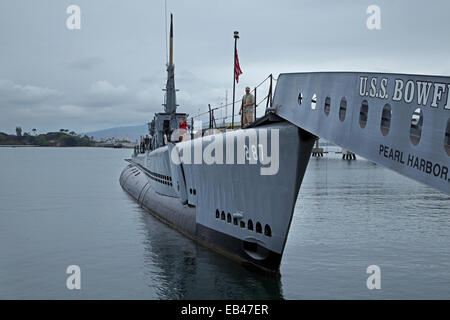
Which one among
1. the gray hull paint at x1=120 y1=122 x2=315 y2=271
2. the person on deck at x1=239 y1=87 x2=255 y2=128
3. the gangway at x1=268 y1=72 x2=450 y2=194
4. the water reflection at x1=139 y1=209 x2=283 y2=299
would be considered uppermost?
the person on deck at x1=239 y1=87 x2=255 y2=128

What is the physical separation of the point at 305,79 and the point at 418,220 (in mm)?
18352

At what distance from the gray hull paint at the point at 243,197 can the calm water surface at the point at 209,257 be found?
77 centimetres

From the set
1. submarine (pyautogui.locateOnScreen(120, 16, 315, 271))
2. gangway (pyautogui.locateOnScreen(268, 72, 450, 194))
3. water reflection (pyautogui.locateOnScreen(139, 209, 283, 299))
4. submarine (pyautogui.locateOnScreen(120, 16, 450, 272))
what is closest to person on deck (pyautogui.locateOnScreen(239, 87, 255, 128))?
submarine (pyautogui.locateOnScreen(120, 16, 315, 271))

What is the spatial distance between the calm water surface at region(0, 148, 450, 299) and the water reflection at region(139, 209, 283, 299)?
3cm

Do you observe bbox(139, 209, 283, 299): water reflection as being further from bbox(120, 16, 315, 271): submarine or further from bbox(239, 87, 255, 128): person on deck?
bbox(239, 87, 255, 128): person on deck

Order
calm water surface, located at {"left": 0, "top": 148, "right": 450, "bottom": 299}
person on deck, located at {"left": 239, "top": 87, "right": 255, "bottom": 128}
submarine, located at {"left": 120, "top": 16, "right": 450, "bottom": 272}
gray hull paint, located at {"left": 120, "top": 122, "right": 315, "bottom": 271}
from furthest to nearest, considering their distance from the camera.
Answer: person on deck, located at {"left": 239, "top": 87, "right": 255, "bottom": 128} → calm water surface, located at {"left": 0, "top": 148, "right": 450, "bottom": 299} → gray hull paint, located at {"left": 120, "top": 122, "right": 315, "bottom": 271} → submarine, located at {"left": 120, "top": 16, "right": 450, "bottom": 272}

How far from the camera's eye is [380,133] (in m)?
9.18

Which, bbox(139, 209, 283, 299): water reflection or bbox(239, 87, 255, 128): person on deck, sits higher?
bbox(239, 87, 255, 128): person on deck

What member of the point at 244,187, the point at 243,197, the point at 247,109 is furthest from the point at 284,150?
the point at 247,109

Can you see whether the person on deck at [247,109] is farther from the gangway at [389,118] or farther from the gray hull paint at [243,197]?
the gangway at [389,118]

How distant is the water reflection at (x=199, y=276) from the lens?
47.1 ft

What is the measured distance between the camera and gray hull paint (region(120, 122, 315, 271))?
1406 cm

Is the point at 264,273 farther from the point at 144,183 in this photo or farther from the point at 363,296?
the point at 144,183
